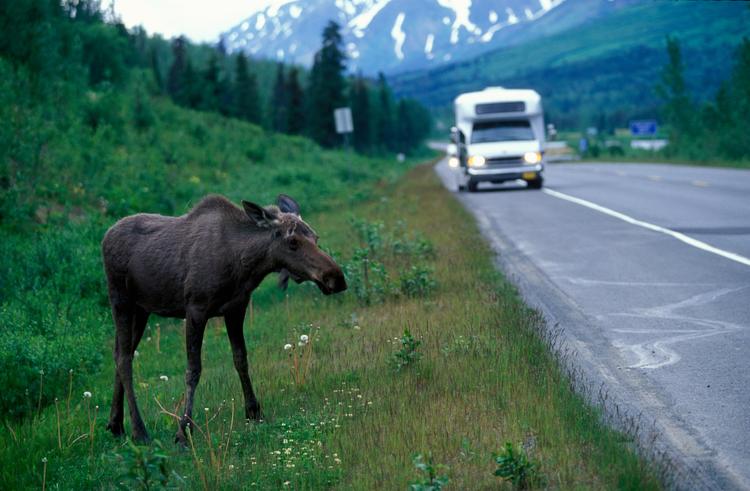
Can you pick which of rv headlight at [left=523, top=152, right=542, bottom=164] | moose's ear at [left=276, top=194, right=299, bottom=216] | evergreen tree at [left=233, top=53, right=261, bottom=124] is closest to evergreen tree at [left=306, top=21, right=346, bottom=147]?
evergreen tree at [left=233, top=53, right=261, bottom=124]

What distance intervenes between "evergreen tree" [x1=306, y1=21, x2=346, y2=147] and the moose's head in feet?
A: 259

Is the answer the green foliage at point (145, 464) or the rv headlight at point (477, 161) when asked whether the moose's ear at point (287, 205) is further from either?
the rv headlight at point (477, 161)

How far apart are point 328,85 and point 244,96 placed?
14.8m

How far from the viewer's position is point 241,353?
21.6 ft

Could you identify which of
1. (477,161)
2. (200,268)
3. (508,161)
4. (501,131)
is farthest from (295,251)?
(501,131)

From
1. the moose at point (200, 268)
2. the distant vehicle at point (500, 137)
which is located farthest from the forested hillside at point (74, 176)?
the distant vehicle at point (500, 137)

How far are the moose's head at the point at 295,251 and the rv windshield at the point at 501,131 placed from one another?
25.4 meters

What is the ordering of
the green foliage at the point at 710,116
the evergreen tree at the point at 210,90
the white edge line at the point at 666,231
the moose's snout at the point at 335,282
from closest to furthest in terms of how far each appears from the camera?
the moose's snout at the point at 335,282
the white edge line at the point at 666,231
the green foliage at the point at 710,116
the evergreen tree at the point at 210,90

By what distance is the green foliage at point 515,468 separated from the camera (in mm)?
4672

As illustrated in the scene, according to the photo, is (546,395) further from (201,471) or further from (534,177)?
(534,177)

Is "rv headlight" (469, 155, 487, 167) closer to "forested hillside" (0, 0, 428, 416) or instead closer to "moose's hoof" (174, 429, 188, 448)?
"forested hillside" (0, 0, 428, 416)

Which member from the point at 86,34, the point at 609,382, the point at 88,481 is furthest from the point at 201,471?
the point at 86,34

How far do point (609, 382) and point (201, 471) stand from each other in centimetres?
316

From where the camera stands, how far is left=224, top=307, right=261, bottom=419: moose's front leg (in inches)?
255
